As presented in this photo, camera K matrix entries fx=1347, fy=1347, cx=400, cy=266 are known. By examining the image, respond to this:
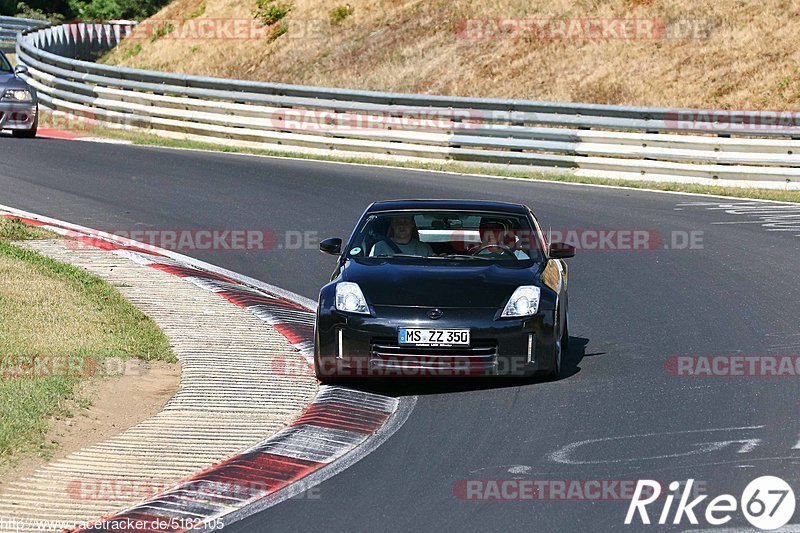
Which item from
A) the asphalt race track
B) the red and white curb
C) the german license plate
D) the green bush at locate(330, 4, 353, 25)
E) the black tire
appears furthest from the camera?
the green bush at locate(330, 4, 353, 25)

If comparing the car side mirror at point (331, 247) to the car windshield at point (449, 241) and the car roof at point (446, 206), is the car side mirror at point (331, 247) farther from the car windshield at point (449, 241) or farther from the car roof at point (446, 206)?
the car roof at point (446, 206)

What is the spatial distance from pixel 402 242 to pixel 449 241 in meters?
0.51

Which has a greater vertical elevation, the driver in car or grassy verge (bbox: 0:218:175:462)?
the driver in car

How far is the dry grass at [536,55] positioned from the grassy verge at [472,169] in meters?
5.58

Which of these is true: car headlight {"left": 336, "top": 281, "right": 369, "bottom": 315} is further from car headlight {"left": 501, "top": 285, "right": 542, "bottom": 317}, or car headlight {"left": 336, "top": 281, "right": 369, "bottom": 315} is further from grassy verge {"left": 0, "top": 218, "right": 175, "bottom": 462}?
grassy verge {"left": 0, "top": 218, "right": 175, "bottom": 462}

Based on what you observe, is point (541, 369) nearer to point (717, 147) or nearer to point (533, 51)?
point (717, 147)

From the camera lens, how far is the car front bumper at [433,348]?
9.14 metres

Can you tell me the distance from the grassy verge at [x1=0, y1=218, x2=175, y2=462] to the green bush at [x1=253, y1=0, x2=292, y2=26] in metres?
26.3

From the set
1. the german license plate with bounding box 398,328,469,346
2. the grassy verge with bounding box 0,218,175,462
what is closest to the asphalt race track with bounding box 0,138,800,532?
the german license plate with bounding box 398,328,469,346

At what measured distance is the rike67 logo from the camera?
6316mm

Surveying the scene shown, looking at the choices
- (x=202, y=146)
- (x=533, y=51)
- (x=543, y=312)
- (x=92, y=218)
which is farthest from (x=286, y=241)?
(x=533, y=51)

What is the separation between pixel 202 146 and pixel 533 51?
9.23 meters

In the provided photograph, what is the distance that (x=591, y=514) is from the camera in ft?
21.2

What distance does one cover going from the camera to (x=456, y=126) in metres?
24.0
